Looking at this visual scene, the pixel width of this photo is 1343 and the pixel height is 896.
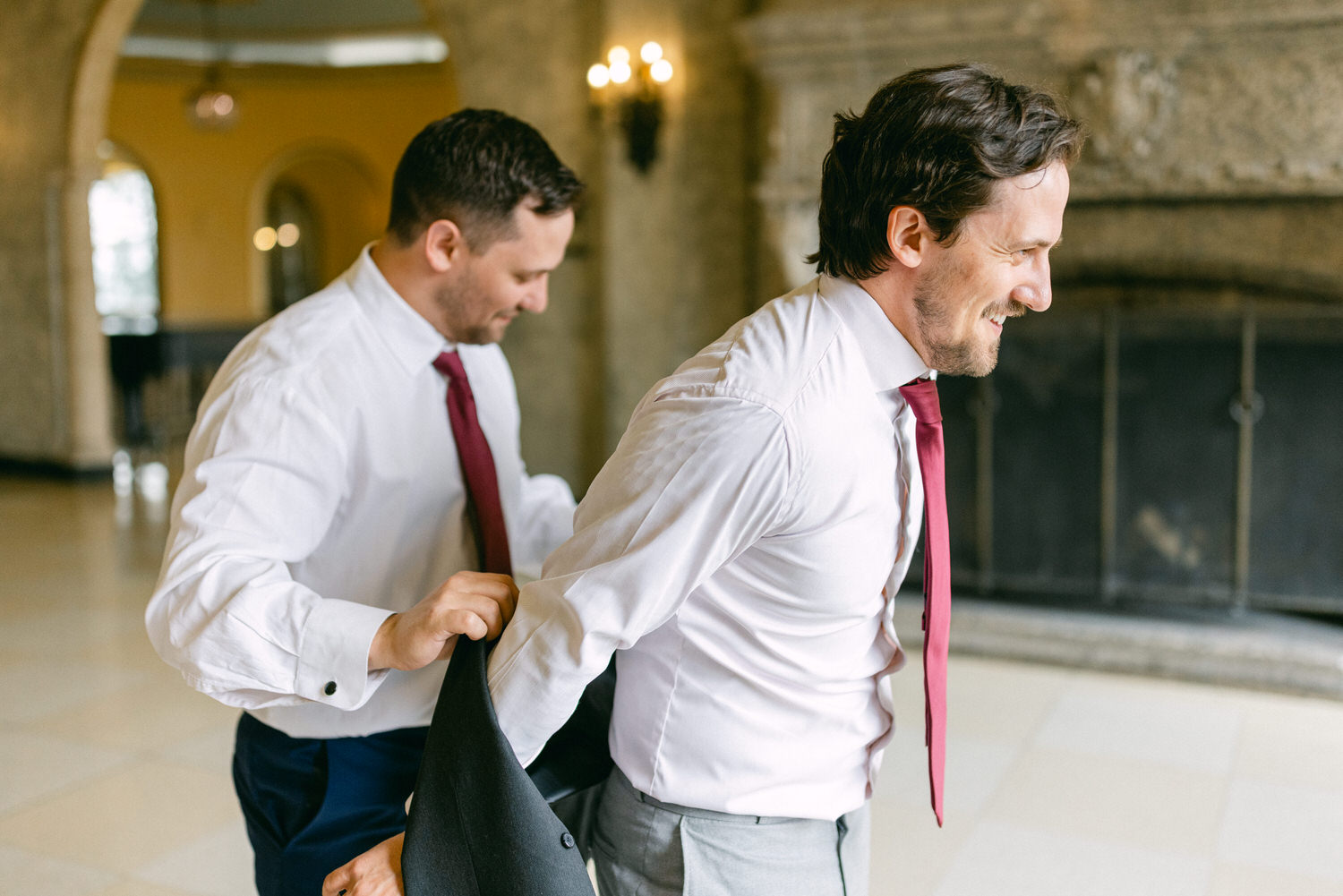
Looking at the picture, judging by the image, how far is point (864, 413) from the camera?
1.24 m

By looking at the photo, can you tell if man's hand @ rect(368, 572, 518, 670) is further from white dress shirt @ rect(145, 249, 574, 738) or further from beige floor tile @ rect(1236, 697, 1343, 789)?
beige floor tile @ rect(1236, 697, 1343, 789)

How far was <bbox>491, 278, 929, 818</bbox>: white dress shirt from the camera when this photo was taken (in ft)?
3.75

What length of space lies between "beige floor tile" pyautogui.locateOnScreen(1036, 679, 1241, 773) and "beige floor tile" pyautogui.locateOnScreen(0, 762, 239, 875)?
8.26 ft

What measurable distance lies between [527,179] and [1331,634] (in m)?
3.92

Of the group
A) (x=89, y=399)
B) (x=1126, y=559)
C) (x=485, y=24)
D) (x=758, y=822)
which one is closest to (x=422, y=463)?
(x=758, y=822)

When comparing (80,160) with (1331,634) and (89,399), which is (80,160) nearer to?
(89,399)

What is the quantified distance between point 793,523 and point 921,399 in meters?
0.22

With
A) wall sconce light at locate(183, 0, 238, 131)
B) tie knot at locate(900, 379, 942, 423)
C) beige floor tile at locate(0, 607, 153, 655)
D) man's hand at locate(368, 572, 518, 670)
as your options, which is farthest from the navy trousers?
wall sconce light at locate(183, 0, 238, 131)

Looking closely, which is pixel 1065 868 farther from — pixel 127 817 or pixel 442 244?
pixel 127 817

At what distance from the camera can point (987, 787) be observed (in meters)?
3.31

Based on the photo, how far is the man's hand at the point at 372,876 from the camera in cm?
125

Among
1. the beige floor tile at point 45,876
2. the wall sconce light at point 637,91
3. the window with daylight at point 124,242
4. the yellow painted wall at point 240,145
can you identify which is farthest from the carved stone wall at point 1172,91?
the window with daylight at point 124,242

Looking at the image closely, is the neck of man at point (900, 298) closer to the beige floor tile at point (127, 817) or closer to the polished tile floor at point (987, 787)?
the polished tile floor at point (987, 787)

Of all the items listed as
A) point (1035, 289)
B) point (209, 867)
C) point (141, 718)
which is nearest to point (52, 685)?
point (141, 718)
